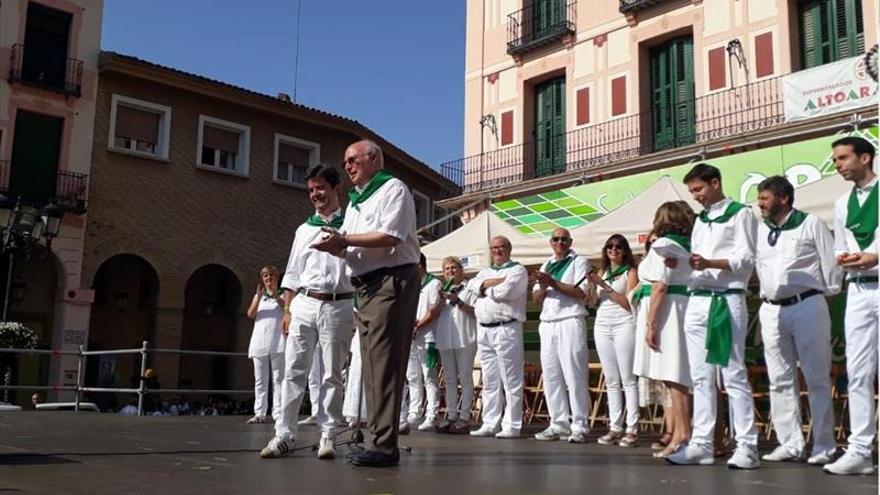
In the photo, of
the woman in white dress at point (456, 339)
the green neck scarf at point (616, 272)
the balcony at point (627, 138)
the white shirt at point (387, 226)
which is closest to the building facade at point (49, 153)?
the balcony at point (627, 138)

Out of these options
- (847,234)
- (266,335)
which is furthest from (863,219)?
(266,335)

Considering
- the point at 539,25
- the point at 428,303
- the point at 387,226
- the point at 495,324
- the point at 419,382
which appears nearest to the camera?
the point at 387,226

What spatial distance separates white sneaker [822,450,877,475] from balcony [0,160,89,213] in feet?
71.7

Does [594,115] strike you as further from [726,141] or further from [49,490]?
[49,490]

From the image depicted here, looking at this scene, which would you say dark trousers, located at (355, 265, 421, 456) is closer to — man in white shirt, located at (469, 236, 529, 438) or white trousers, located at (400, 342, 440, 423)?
man in white shirt, located at (469, 236, 529, 438)

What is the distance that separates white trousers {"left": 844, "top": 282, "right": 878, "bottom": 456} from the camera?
543 cm

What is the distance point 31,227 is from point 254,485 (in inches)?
567

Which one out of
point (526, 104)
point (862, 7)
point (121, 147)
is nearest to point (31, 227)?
point (121, 147)

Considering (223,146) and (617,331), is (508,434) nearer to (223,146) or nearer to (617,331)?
(617,331)

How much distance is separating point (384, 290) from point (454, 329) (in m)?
4.59

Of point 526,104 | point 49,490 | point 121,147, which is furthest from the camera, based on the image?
point 121,147

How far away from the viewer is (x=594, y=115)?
63.1 ft

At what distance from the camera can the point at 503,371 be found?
8.91 m

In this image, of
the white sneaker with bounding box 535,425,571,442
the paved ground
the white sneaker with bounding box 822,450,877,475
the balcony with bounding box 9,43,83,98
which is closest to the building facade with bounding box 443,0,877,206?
the white sneaker with bounding box 535,425,571,442
